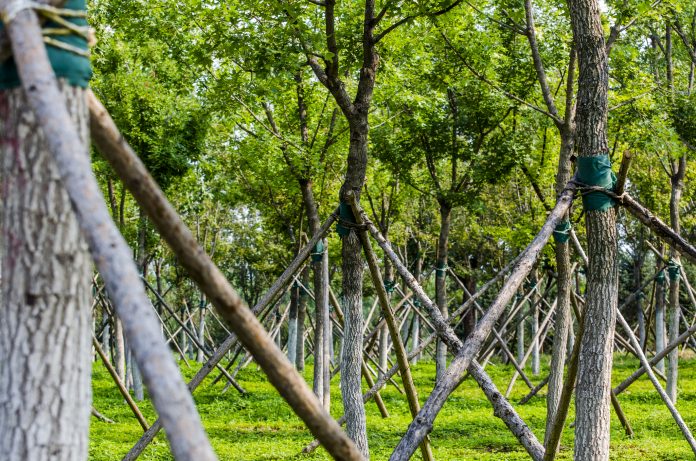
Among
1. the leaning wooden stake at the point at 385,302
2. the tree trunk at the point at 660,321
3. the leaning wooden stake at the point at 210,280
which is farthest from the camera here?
the tree trunk at the point at 660,321

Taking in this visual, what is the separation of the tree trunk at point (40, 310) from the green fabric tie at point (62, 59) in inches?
3.8

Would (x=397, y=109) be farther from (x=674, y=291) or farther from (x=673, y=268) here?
(x=674, y=291)

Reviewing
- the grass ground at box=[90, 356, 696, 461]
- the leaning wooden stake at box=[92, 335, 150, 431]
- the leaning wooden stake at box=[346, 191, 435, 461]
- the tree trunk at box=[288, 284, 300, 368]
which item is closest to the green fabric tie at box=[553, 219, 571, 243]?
the leaning wooden stake at box=[346, 191, 435, 461]

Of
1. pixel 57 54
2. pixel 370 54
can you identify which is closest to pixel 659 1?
pixel 370 54

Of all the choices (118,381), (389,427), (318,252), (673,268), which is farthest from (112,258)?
(673,268)

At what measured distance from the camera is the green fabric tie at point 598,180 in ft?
18.2

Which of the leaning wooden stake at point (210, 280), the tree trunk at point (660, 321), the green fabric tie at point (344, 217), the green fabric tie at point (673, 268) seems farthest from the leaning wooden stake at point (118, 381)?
the tree trunk at point (660, 321)

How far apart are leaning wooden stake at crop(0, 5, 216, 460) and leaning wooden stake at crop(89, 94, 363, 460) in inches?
9.0

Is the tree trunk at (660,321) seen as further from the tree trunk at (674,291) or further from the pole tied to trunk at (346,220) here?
the pole tied to trunk at (346,220)

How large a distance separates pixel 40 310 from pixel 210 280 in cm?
51

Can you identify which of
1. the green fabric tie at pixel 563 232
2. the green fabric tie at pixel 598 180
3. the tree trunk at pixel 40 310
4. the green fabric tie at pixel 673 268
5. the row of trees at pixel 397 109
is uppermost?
the row of trees at pixel 397 109

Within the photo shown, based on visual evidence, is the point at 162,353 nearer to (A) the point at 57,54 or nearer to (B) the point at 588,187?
(A) the point at 57,54

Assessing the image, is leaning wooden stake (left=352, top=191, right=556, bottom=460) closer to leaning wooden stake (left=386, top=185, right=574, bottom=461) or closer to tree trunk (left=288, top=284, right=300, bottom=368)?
leaning wooden stake (left=386, top=185, right=574, bottom=461)

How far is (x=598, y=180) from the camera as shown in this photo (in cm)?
556
